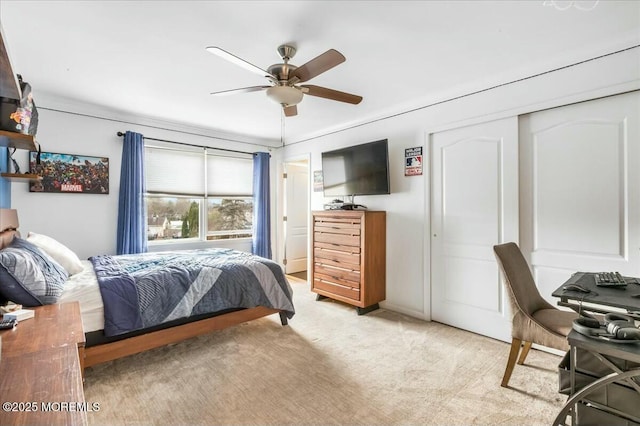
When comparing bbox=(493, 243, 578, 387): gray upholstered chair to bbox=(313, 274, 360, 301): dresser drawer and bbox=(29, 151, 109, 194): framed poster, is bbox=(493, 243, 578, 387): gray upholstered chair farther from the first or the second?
bbox=(29, 151, 109, 194): framed poster

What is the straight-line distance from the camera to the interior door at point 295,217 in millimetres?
5539

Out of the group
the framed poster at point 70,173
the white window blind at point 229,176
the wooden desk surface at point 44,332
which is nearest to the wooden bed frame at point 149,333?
the wooden desk surface at point 44,332

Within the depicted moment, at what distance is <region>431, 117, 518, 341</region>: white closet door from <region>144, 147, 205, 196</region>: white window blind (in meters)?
3.28

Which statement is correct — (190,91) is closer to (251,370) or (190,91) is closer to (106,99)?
(106,99)

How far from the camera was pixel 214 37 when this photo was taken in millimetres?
2143

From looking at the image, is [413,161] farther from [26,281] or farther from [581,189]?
[26,281]

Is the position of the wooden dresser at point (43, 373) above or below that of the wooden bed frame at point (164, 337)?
above

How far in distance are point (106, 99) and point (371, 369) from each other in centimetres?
382

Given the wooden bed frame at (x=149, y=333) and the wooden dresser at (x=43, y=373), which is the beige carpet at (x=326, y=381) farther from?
the wooden dresser at (x=43, y=373)

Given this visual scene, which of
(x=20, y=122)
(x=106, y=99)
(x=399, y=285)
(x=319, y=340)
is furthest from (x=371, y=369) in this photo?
(x=106, y=99)

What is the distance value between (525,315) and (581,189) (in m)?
1.15

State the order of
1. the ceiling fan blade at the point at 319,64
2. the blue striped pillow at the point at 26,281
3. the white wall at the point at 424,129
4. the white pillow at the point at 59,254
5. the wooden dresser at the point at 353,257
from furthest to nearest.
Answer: the wooden dresser at the point at 353,257
the white pillow at the point at 59,254
the white wall at the point at 424,129
the ceiling fan blade at the point at 319,64
the blue striped pillow at the point at 26,281

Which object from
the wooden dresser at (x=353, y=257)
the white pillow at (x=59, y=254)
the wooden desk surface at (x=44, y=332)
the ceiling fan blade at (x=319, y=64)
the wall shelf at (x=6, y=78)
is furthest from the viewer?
the wooden dresser at (x=353, y=257)

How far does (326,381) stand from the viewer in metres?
2.13
